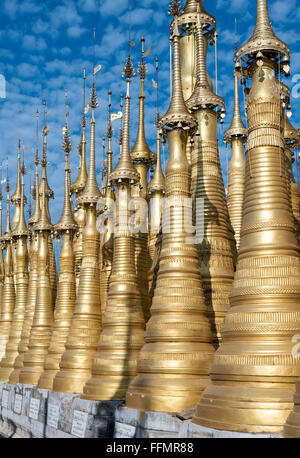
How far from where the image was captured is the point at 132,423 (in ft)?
54.4

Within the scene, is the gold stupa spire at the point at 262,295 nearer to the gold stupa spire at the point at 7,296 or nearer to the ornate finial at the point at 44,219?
the ornate finial at the point at 44,219

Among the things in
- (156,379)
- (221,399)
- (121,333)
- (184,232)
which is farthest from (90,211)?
(221,399)

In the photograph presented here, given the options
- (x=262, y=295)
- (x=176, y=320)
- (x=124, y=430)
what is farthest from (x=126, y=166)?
(x=262, y=295)

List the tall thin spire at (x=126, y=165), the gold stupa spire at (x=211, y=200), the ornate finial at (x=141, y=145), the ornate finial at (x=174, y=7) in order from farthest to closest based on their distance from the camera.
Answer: the ornate finial at (x=141, y=145) → the tall thin spire at (x=126, y=165) → the ornate finial at (x=174, y=7) → the gold stupa spire at (x=211, y=200)

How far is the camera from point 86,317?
2473 cm

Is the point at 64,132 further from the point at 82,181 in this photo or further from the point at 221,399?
the point at 221,399

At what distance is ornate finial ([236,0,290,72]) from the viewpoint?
14.9 metres

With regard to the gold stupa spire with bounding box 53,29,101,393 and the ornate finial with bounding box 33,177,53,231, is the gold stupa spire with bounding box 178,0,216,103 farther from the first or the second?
the ornate finial with bounding box 33,177,53,231

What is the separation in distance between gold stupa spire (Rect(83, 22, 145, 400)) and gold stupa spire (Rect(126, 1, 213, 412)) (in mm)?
2998

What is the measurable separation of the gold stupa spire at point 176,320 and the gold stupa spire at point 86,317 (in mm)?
6895

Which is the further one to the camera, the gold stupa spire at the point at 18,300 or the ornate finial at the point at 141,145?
the gold stupa spire at the point at 18,300

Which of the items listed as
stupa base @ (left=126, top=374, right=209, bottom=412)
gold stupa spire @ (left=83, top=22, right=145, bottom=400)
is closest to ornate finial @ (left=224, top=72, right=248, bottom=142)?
gold stupa spire @ (left=83, top=22, right=145, bottom=400)

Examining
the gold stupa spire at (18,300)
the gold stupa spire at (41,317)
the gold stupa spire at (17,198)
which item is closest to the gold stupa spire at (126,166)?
the gold stupa spire at (41,317)

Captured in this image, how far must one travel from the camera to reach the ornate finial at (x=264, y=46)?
588 inches
